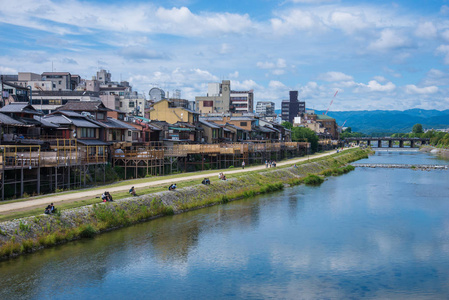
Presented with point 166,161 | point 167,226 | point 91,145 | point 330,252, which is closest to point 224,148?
point 166,161

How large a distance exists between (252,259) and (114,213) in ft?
37.1

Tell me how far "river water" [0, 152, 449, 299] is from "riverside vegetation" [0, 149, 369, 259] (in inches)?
28.3

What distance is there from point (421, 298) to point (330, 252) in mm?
7400

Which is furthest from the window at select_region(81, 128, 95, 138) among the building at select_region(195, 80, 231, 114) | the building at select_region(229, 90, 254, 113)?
the building at select_region(229, 90, 254, 113)

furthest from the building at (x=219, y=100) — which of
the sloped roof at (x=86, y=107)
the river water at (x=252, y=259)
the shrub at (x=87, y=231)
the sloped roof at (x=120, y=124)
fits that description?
the shrub at (x=87, y=231)

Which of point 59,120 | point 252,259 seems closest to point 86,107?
point 59,120

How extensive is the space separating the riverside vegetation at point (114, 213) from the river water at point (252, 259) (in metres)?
0.72

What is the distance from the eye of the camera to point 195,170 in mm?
63719

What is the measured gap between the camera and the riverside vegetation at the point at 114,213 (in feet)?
82.6

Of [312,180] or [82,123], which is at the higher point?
[82,123]

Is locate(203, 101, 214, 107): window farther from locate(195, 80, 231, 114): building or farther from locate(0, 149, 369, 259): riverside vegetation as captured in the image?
locate(0, 149, 369, 259): riverside vegetation

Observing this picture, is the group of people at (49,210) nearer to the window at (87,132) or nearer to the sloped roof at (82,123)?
the sloped roof at (82,123)

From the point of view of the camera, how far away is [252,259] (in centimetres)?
2661

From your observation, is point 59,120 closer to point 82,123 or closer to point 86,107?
point 82,123
